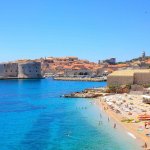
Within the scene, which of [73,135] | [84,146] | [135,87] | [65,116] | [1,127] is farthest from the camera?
[135,87]

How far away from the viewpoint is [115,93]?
269 ft

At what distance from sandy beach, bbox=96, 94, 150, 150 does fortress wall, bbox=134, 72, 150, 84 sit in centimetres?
1486

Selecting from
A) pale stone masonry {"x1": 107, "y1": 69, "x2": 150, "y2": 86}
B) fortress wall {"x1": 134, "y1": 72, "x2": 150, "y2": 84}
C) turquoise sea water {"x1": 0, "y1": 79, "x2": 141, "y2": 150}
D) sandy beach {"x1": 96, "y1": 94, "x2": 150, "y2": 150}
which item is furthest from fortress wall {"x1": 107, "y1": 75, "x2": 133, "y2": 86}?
turquoise sea water {"x1": 0, "y1": 79, "x2": 141, "y2": 150}

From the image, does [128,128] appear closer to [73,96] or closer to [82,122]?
[82,122]

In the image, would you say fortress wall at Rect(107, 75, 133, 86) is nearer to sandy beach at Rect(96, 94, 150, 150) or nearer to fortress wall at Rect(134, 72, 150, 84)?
fortress wall at Rect(134, 72, 150, 84)

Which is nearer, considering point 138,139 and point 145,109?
point 138,139

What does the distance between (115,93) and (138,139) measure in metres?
45.4

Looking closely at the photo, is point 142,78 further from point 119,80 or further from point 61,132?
point 61,132

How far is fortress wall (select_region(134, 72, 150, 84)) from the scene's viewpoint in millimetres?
84438

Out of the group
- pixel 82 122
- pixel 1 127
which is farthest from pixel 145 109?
pixel 1 127

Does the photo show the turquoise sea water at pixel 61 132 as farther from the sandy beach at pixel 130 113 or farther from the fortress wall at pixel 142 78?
the fortress wall at pixel 142 78

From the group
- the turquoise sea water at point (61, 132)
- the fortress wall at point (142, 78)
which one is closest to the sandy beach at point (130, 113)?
the turquoise sea water at point (61, 132)

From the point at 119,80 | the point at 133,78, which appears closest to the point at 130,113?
the point at 133,78

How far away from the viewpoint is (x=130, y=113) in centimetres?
5184
